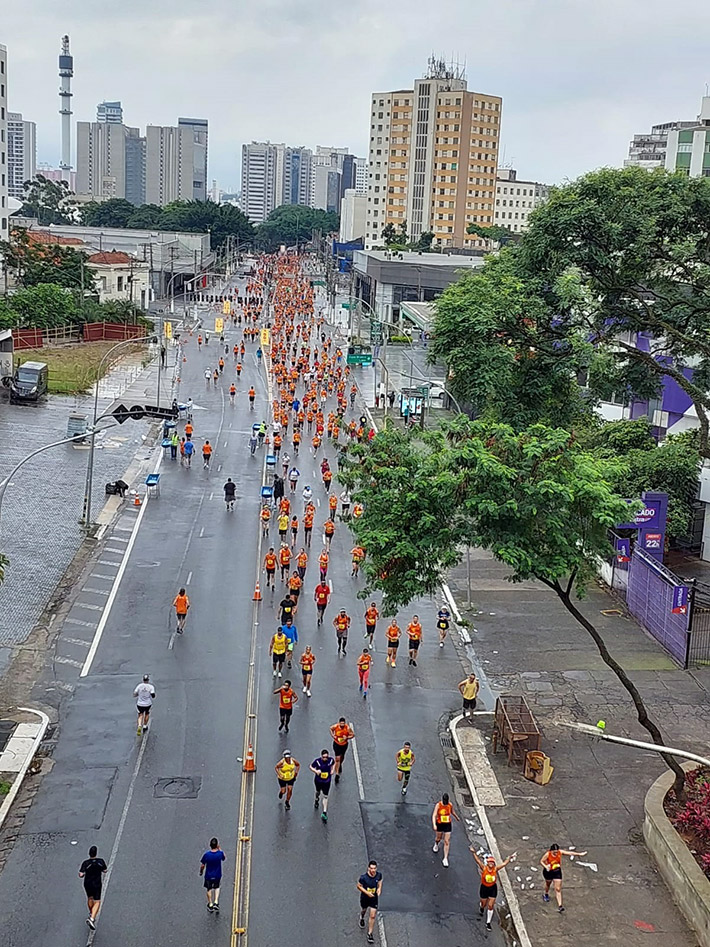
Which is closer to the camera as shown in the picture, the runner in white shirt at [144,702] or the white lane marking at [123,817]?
the white lane marking at [123,817]

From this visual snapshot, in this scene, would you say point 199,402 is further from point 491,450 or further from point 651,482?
point 491,450

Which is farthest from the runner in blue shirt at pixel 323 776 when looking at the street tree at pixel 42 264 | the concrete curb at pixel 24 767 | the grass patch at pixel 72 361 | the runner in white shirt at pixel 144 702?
the street tree at pixel 42 264

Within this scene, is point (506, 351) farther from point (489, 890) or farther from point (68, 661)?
point (489, 890)

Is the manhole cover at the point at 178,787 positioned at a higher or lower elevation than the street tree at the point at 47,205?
lower

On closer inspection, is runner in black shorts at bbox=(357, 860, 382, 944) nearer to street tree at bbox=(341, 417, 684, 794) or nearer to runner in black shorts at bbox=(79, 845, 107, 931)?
runner in black shorts at bbox=(79, 845, 107, 931)

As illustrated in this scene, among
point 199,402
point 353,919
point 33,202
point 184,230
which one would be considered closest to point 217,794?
point 353,919

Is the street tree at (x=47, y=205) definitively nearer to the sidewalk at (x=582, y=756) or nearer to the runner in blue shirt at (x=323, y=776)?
the sidewalk at (x=582, y=756)
